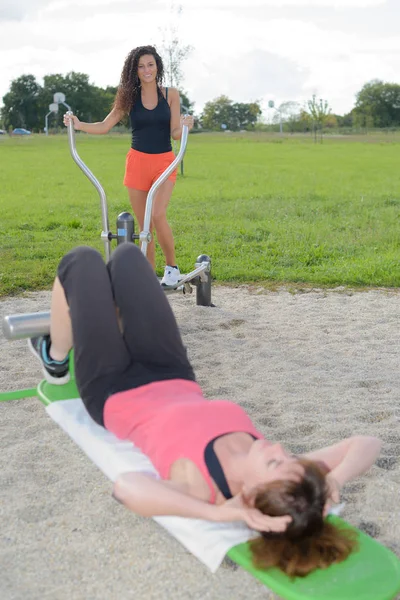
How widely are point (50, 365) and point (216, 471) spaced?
3.95 ft

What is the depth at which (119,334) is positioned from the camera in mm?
2738

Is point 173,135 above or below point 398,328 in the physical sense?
above

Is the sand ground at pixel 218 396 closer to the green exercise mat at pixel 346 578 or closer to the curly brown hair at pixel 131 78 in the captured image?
the green exercise mat at pixel 346 578

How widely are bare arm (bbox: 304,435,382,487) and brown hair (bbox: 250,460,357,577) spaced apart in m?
0.23

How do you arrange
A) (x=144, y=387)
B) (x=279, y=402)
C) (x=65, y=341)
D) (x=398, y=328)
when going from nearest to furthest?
(x=144, y=387), (x=65, y=341), (x=279, y=402), (x=398, y=328)

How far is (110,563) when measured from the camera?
8.05 ft

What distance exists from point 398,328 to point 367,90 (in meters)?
83.4

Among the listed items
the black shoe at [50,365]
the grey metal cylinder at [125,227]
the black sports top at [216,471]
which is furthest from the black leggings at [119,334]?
the grey metal cylinder at [125,227]

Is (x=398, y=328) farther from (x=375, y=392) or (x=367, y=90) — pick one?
(x=367, y=90)

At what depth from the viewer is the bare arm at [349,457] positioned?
2.26 meters

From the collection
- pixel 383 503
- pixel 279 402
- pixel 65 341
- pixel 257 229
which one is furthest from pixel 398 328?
pixel 257 229

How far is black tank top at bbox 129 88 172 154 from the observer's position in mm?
5203

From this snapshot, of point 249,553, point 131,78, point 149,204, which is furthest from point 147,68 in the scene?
point 249,553

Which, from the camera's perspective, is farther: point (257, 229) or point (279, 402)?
point (257, 229)
